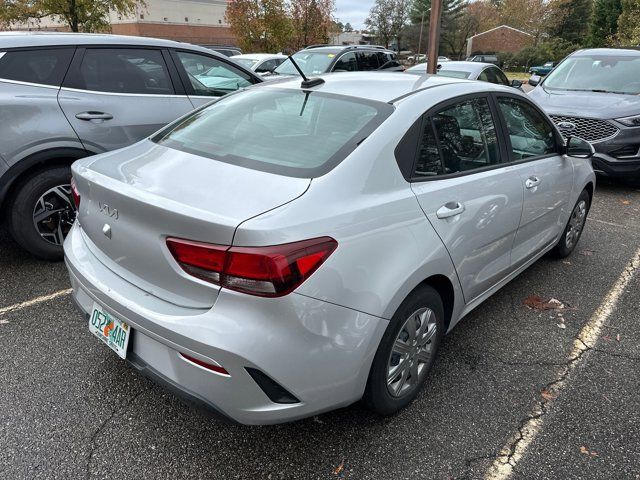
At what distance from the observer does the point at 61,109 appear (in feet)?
12.7

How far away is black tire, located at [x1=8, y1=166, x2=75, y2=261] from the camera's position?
380 centimetres

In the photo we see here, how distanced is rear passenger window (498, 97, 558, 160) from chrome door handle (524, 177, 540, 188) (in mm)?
159

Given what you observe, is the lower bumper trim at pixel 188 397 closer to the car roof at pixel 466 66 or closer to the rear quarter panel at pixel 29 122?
the rear quarter panel at pixel 29 122

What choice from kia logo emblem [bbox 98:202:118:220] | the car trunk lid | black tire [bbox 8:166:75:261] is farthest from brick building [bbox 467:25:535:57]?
kia logo emblem [bbox 98:202:118:220]

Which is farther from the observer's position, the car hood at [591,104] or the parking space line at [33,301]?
the car hood at [591,104]

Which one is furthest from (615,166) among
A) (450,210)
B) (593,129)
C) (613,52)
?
(450,210)

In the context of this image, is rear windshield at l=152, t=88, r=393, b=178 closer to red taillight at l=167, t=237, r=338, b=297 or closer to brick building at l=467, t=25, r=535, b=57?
red taillight at l=167, t=237, r=338, b=297

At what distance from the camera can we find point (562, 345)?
10.4 feet

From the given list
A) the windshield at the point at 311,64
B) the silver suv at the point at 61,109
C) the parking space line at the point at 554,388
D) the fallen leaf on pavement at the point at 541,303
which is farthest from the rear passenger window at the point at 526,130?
the windshield at the point at 311,64

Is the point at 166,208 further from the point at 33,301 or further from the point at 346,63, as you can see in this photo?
the point at 346,63

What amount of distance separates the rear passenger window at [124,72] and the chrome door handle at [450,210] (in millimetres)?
3160

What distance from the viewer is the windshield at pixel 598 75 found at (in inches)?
285

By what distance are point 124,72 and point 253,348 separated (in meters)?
3.48

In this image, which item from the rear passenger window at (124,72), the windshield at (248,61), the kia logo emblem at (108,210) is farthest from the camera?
the windshield at (248,61)
